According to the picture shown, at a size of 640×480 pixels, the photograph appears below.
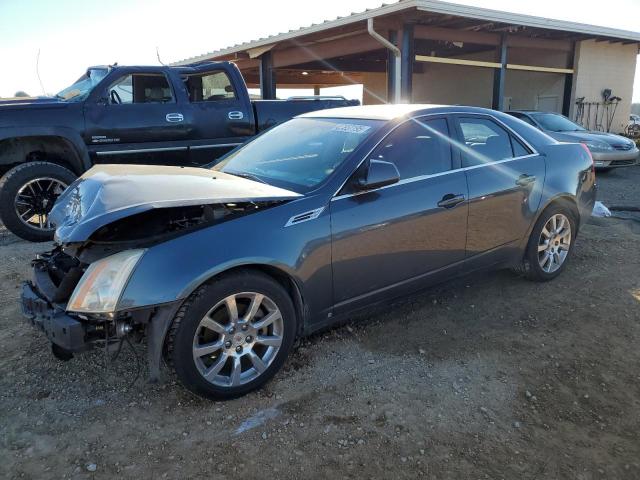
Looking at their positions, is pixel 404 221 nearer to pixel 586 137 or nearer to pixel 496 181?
pixel 496 181

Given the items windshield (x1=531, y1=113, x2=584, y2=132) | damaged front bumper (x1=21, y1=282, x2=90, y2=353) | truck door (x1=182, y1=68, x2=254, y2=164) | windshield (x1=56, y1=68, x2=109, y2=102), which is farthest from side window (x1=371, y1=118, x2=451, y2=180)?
windshield (x1=531, y1=113, x2=584, y2=132)

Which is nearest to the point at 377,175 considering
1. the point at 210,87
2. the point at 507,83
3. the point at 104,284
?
the point at 104,284

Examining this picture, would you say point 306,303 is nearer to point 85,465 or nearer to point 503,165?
Result: point 85,465

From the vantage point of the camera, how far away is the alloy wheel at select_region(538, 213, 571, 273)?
4699 mm

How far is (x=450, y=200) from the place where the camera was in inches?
149

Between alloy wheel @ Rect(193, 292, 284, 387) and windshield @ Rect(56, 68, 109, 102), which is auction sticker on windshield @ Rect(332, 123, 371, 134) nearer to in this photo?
alloy wheel @ Rect(193, 292, 284, 387)

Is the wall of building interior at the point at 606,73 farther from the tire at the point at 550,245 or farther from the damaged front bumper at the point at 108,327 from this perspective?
the damaged front bumper at the point at 108,327

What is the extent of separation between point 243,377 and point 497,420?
1446 mm

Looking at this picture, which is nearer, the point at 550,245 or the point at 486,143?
the point at 486,143

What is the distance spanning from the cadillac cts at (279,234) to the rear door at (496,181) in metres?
0.01

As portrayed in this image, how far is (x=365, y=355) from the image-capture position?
3484 mm

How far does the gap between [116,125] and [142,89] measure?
29.8 inches

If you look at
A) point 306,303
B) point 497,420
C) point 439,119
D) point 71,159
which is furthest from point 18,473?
point 71,159

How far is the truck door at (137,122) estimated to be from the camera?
256 inches
